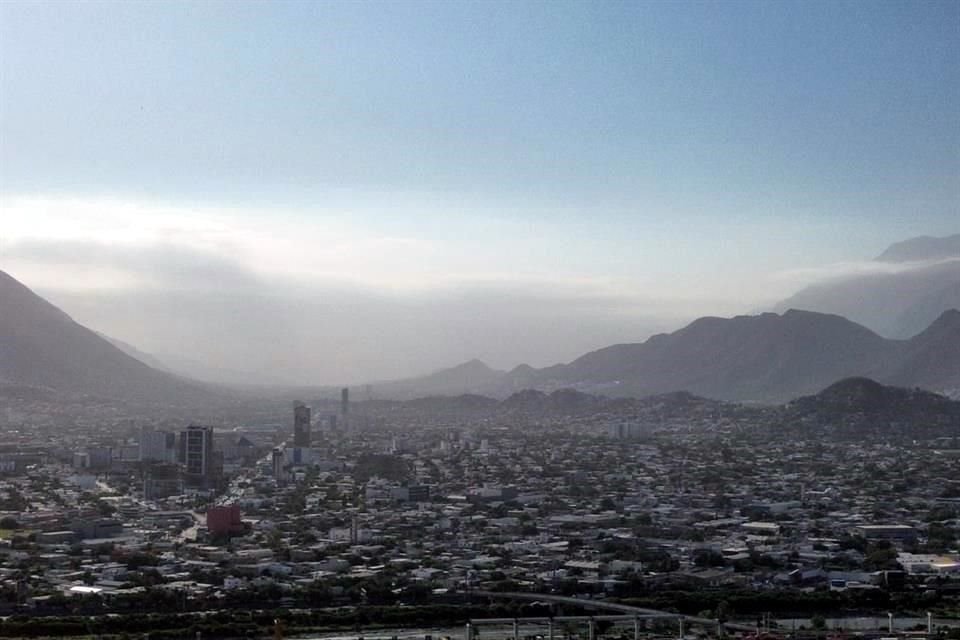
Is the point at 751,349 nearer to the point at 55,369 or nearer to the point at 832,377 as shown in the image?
the point at 832,377

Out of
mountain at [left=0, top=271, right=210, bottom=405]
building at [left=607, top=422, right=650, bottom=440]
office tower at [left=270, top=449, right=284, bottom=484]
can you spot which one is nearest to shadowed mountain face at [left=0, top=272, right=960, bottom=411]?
mountain at [left=0, top=271, right=210, bottom=405]

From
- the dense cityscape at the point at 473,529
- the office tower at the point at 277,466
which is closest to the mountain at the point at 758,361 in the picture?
the dense cityscape at the point at 473,529

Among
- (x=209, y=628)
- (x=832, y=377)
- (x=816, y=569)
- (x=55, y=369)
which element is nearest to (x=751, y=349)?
(x=832, y=377)

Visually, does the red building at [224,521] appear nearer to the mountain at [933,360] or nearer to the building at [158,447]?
the building at [158,447]

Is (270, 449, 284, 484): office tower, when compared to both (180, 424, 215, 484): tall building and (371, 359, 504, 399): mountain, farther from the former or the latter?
(371, 359, 504, 399): mountain

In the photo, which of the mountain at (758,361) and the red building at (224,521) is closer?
the red building at (224,521)

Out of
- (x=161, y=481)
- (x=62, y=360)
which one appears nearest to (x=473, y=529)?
(x=161, y=481)
